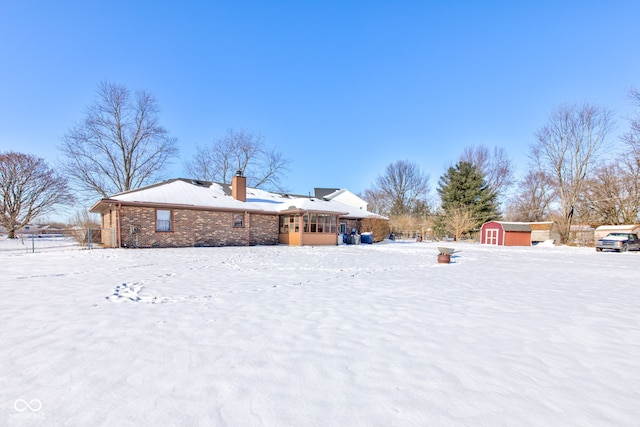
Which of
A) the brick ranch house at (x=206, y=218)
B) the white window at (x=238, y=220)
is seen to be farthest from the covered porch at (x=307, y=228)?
the white window at (x=238, y=220)

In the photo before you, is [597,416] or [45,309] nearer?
[597,416]

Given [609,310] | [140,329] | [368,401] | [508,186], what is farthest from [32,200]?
[508,186]

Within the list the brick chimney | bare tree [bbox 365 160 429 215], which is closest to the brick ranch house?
the brick chimney

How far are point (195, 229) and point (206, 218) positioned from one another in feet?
3.00

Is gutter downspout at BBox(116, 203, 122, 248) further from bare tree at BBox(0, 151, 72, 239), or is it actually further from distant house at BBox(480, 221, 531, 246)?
distant house at BBox(480, 221, 531, 246)

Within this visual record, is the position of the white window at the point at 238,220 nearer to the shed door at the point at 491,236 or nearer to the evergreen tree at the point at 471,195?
the shed door at the point at 491,236

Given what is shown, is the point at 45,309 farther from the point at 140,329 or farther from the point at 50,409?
the point at 50,409

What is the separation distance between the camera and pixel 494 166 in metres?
34.7

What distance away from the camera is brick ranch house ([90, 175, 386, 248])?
15.1 m

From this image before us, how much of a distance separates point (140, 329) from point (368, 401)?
9.62 feet

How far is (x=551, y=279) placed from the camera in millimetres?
7301

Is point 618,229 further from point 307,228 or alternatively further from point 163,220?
point 163,220

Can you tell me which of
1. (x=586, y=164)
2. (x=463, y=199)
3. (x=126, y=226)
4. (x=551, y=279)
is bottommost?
(x=551, y=279)

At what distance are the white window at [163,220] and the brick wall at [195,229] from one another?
0.18 metres
